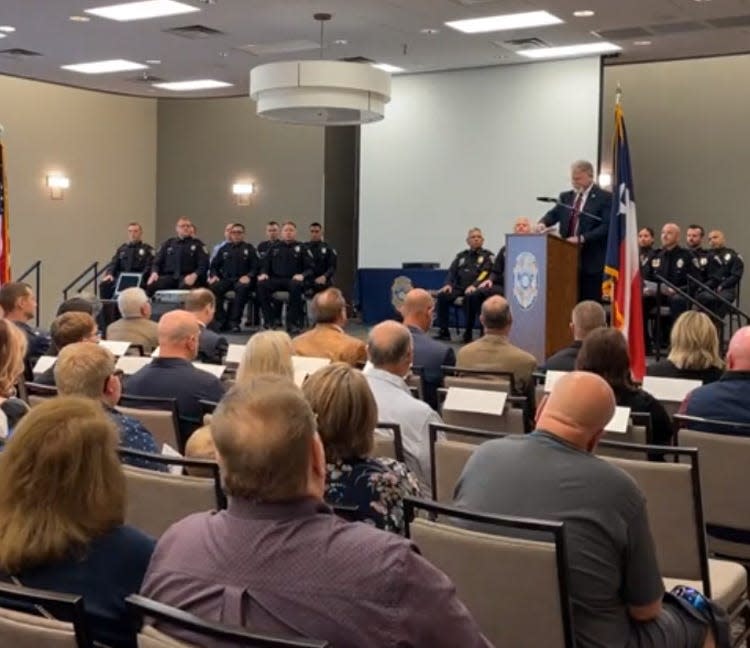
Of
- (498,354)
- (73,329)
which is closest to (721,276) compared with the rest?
(498,354)

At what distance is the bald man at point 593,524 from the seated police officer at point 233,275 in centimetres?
1052

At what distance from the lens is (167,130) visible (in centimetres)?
1639

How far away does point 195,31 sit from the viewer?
10.7 metres

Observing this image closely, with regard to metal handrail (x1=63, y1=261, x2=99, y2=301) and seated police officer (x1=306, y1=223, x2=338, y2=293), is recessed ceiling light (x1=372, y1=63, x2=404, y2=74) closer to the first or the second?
seated police officer (x1=306, y1=223, x2=338, y2=293)

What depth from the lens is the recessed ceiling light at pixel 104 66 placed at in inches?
501

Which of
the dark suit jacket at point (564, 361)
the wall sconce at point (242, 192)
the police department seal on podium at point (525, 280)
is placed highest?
the wall sconce at point (242, 192)

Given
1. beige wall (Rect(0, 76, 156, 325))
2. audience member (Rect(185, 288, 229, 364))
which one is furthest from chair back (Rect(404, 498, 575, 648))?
beige wall (Rect(0, 76, 156, 325))

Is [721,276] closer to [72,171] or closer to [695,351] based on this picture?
[695,351]

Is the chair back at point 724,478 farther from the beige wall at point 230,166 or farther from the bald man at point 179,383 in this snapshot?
the beige wall at point 230,166

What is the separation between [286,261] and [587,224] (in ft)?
17.6

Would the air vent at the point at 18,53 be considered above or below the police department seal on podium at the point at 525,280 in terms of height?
above

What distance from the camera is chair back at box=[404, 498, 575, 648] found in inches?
75.3

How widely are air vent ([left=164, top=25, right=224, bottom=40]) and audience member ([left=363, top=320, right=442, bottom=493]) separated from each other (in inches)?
301

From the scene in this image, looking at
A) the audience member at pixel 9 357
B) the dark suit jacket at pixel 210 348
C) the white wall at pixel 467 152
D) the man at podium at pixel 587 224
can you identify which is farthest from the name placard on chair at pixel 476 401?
the white wall at pixel 467 152
